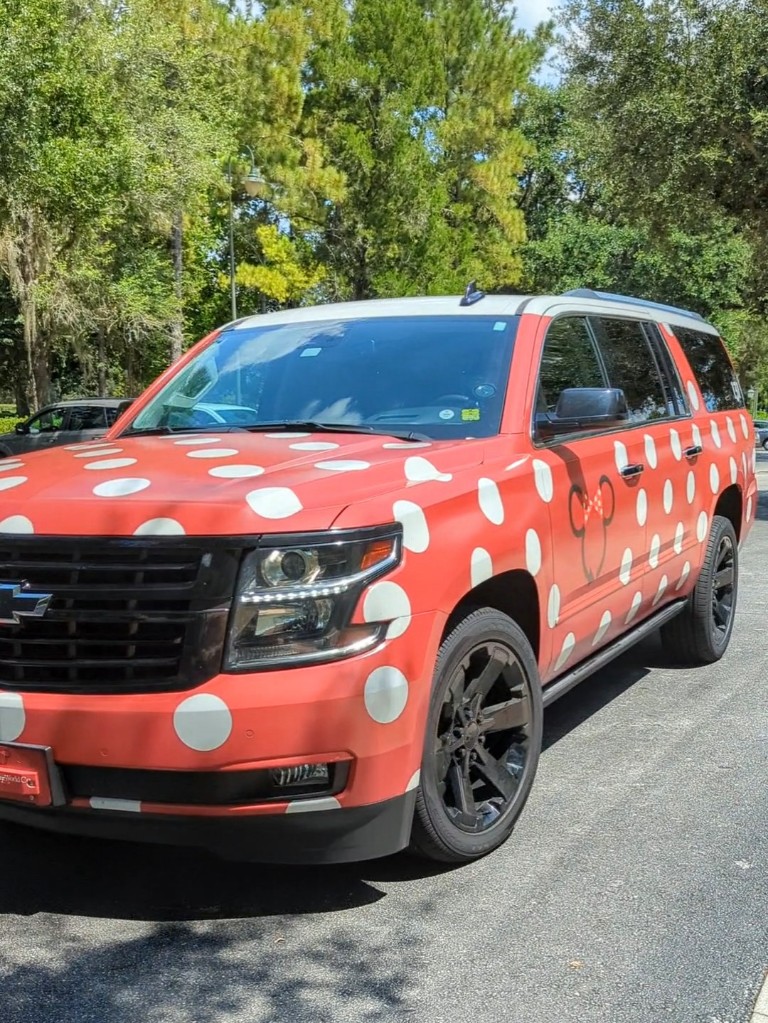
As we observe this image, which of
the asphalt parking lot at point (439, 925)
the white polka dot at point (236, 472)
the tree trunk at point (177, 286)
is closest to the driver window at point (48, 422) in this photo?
the tree trunk at point (177, 286)

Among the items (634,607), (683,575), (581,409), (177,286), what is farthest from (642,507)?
(177,286)

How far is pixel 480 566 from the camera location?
11.2 ft

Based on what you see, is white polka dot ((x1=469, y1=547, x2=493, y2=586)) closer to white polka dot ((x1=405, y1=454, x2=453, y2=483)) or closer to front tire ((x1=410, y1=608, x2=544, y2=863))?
front tire ((x1=410, y1=608, x2=544, y2=863))

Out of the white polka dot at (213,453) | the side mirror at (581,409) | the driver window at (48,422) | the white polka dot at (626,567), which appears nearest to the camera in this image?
the white polka dot at (213,453)

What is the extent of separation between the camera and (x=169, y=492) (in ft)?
10.1

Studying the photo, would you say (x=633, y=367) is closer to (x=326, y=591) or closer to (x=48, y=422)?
(x=326, y=591)

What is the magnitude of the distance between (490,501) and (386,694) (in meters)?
0.86

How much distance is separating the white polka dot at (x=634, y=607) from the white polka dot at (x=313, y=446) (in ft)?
6.13

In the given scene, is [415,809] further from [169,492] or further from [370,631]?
[169,492]

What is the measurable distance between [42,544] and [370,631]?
93 centimetres

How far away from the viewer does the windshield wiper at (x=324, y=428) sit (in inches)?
155

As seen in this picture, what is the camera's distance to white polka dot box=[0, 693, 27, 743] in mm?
2941

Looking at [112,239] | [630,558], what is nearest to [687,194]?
[112,239]

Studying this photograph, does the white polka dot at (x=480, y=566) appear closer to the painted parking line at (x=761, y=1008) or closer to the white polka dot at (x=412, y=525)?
the white polka dot at (x=412, y=525)
